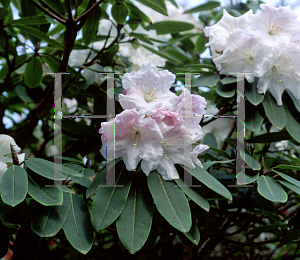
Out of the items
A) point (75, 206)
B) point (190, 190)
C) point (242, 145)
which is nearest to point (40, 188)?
point (75, 206)

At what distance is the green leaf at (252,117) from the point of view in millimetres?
1080

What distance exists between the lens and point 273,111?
3.61ft

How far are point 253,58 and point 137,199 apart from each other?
67 cm

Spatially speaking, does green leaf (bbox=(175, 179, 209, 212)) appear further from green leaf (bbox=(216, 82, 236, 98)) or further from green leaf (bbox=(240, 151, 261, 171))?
green leaf (bbox=(216, 82, 236, 98))

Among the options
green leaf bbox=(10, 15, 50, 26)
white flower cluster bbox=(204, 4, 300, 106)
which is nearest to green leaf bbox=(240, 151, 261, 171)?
white flower cluster bbox=(204, 4, 300, 106)

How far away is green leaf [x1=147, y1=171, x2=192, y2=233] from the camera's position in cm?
75

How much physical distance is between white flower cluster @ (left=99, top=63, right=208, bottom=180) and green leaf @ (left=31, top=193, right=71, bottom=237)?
7.8 inches

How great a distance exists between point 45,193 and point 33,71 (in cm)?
83

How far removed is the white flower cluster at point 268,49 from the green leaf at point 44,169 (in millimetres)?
702

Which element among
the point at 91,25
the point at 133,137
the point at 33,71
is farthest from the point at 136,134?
the point at 33,71

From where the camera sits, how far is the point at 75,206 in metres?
0.85

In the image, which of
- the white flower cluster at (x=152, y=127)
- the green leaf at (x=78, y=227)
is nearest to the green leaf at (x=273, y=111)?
the white flower cluster at (x=152, y=127)

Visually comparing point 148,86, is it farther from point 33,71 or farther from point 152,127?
point 33,71

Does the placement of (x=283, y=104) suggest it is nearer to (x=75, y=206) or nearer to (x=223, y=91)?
(x=223, y=91)
